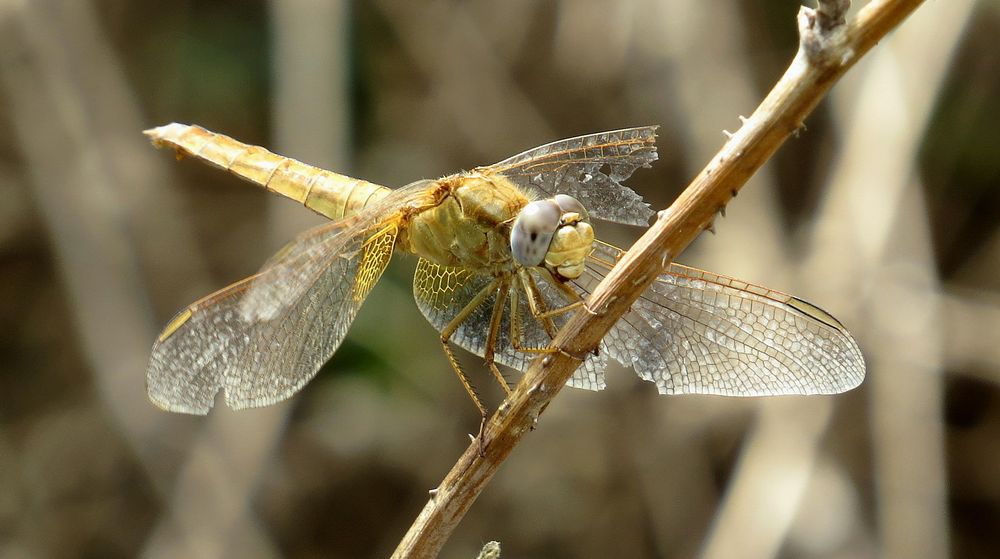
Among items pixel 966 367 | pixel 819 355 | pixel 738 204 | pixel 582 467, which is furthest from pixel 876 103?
pixel 582 467

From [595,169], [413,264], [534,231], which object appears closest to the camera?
[534,231]

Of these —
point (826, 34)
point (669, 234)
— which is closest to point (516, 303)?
point (669, 234)

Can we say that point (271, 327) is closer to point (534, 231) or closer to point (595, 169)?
point (534, 231)

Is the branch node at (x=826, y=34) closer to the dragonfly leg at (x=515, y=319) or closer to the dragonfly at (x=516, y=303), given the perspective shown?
the dragonfly at (x=516, y=303)

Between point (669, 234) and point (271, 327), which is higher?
point (669, 234)

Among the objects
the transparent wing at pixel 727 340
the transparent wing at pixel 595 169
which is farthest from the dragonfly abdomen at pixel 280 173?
the transparent wing at pixel 727 340
